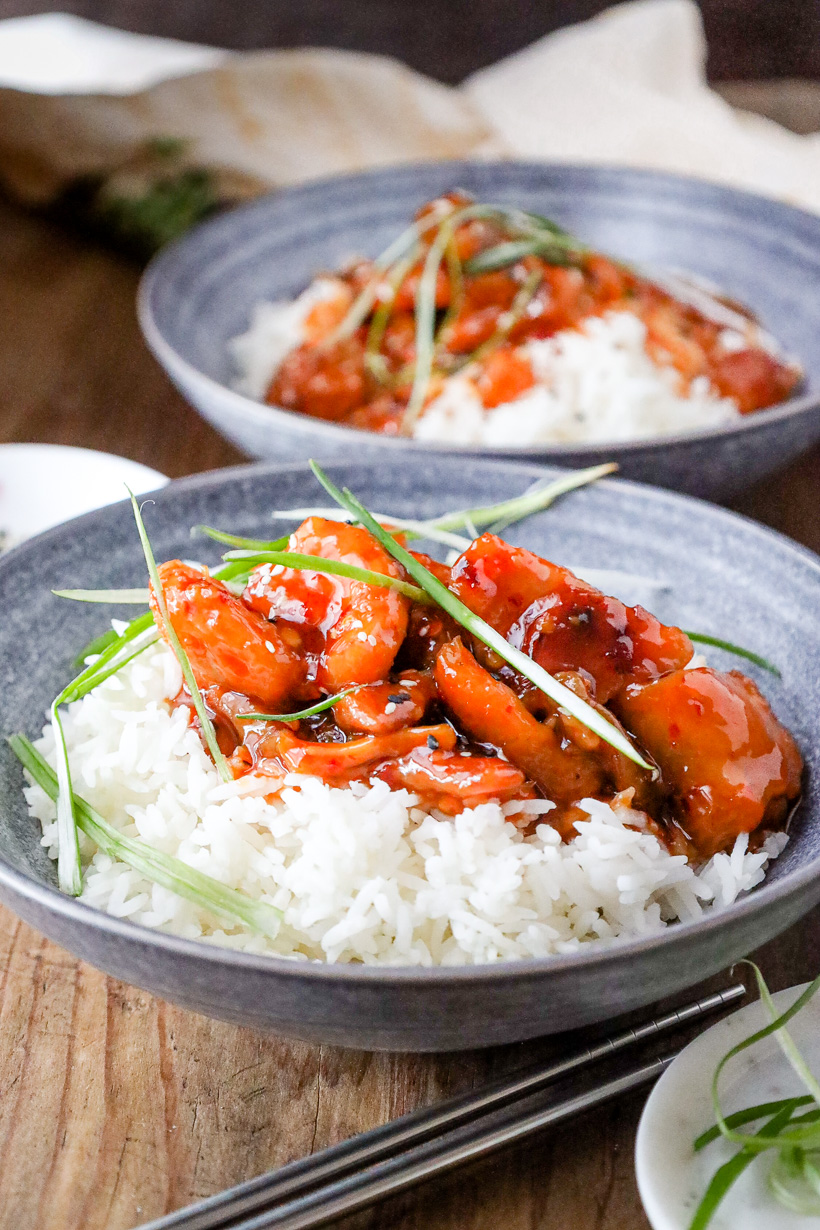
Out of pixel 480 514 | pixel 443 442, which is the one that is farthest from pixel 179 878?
pixel 443 442

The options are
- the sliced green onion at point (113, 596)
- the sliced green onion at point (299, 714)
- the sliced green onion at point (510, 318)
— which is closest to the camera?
the sliced green onion at point (299, 714)

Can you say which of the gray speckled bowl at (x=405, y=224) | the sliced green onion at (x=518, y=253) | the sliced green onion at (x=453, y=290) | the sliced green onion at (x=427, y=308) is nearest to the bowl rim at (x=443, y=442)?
the gray speckled bowl at (x=405, y=224)

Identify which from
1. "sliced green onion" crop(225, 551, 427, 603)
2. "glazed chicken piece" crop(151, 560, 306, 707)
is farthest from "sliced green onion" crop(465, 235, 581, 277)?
"glazed chicken piece" crop(151, 560, 306, 707)

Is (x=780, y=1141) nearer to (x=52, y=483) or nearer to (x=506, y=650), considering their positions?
(x=506, y=650)

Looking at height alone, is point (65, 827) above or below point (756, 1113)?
below

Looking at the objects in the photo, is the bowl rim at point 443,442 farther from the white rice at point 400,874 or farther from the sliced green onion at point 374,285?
the white rice at point 400,874

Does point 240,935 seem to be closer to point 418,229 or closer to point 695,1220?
point 695,1220

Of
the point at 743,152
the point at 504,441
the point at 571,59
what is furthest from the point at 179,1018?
the point at 571,59
